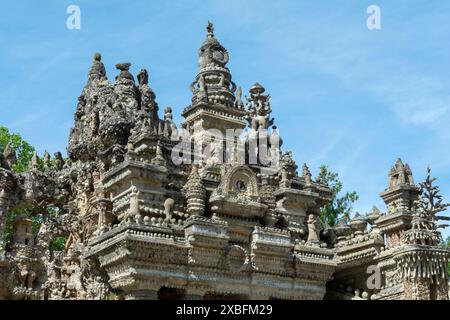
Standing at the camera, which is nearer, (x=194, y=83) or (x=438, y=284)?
(x=438, y=284)

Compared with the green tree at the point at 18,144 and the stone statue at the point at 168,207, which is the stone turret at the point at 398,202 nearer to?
the stone statue at the point at 168,207

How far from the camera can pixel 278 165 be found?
119ft

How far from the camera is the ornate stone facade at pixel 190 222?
1071 inches

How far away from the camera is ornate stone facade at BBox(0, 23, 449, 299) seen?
27203 millimetres

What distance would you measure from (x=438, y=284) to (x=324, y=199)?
34.3 feet

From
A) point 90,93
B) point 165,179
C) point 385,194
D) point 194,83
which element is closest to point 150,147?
point 165,179

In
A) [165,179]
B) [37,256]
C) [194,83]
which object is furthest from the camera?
[194,83]

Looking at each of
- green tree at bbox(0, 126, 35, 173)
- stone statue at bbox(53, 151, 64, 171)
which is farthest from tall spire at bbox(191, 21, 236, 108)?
green tree at bbox(0, 126, 35, 173)

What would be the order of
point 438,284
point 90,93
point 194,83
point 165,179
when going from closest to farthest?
point 438,284
point 165,179
point 90,93
point 194,83

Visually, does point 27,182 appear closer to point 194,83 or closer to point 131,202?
point 131,202

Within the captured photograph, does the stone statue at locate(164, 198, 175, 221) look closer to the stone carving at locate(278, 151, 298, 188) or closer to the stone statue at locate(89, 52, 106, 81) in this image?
the stone carving at locate(278, 151, 298, 188)

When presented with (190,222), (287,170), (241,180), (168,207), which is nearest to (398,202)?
(287,170)

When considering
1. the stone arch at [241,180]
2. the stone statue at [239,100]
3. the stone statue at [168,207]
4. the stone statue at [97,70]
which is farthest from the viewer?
the stone statue at [239,100]

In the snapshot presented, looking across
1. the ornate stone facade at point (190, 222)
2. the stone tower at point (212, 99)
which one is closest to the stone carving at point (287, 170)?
the ornate stone facade at point (190, 222)
